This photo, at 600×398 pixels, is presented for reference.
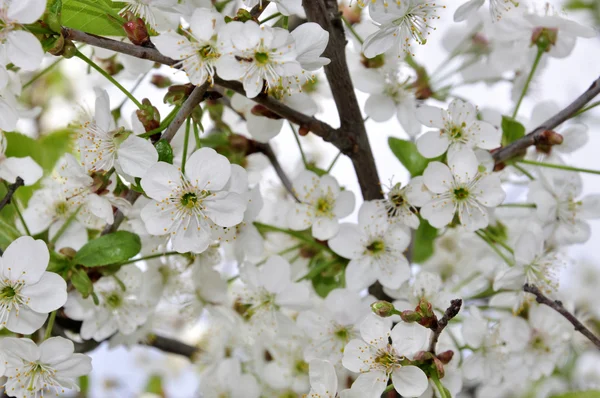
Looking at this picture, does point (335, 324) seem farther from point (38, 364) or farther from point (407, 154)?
point (38, 364)

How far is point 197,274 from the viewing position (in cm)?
119

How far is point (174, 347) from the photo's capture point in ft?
5.15

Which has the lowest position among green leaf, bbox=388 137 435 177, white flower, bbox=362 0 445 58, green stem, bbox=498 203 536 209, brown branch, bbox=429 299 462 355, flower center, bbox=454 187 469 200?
brown branch, bbox=429 299 462 355

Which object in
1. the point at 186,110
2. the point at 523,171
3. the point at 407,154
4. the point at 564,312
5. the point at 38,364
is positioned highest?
the point at 523,171

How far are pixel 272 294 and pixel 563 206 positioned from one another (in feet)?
1.75

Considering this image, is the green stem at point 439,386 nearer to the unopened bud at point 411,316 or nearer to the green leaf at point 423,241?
the unopened bud at point 411,316

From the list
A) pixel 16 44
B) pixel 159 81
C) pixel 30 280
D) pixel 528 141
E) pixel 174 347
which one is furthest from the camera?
pixel 174 347

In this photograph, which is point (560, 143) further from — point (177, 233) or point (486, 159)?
point (177, 233)

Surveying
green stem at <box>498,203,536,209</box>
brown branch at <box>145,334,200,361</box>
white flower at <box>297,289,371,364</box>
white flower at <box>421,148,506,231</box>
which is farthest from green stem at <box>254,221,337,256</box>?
brown branch at <box>145,334,200,361</box>

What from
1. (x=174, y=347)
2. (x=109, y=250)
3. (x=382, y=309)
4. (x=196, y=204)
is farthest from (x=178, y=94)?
(x=174, y=347)

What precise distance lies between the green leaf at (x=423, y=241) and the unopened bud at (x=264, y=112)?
332 mm

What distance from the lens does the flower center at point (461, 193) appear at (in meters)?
1.02

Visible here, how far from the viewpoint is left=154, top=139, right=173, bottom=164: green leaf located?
87cm

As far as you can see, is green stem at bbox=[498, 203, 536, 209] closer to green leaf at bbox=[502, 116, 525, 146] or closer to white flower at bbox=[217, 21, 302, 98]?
green leaf at bbox=[502, 116, 525, 146]
